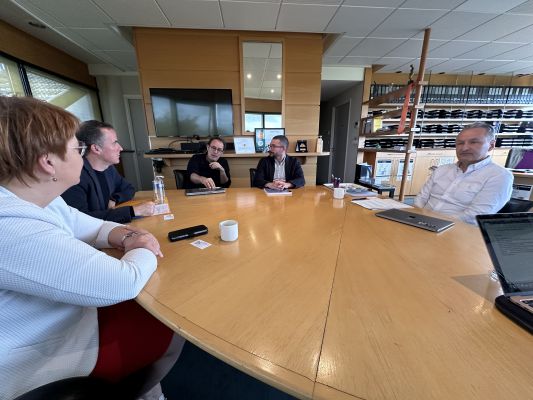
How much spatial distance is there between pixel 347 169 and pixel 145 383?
207 inches

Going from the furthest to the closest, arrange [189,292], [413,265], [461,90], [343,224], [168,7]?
[461,90] < [168,7] < [343,224] < [413,265] < [189,292]

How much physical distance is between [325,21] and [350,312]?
3.35 meters

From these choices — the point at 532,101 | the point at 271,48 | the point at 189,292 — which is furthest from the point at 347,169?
the point at 189,292

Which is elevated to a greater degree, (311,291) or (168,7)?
(168,7)

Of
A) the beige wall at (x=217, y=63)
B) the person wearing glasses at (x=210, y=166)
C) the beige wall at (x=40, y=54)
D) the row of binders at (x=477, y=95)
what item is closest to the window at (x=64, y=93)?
the beige wall at (x=40, y=54)

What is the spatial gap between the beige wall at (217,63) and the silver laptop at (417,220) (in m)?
2.54

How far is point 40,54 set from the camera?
131 inches

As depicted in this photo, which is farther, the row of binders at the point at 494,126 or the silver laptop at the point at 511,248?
the row of binders at the point at 494,126

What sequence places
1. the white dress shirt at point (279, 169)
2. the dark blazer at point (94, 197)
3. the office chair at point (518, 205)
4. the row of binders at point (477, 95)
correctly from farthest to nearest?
1. the row of binders at point (477, 95)
2. the white dress shirt at point (279, 169)
3. the office chair at point (518, 205)
4. the dark blazer at point (94, 197)

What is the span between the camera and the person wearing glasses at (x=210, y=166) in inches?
99.0

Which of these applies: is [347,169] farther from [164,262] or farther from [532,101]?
[164,262]

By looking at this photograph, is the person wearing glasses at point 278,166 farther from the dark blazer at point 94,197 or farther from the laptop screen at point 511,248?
the laptop screen at point 511,248

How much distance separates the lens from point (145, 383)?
682 millimetres

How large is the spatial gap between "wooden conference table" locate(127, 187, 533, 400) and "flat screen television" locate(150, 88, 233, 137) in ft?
8.49
